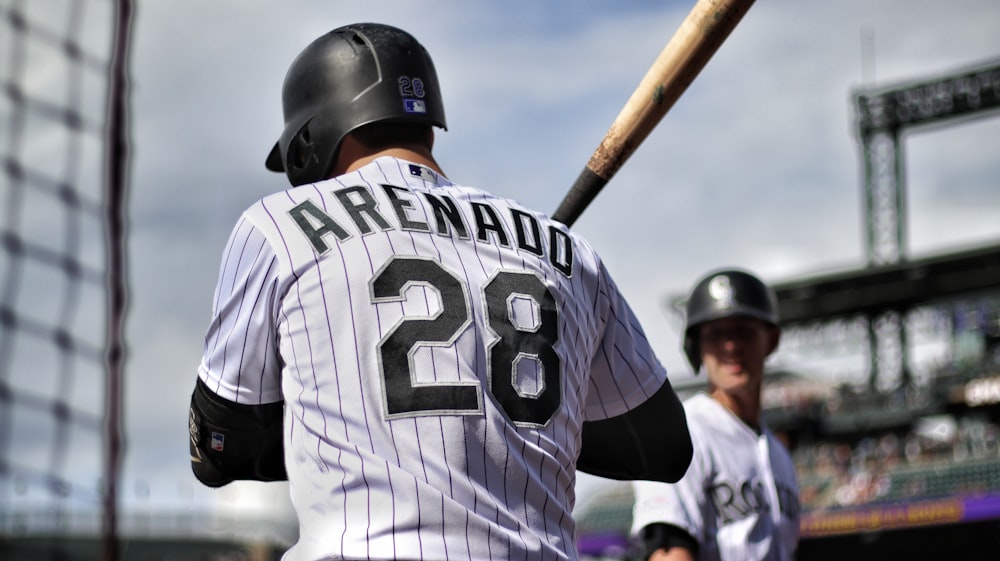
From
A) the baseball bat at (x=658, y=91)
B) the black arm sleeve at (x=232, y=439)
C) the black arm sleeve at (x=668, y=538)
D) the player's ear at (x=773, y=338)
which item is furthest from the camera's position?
the player's ear at (x=773, y=338)

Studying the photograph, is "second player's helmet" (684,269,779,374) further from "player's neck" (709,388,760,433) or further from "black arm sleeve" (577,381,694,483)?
"black arm sleeve" (577,381,694,483)

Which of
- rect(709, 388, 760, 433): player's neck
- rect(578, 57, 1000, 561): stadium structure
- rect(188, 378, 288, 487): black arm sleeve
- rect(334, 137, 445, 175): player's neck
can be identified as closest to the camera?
rect(188, 378, 288, 487): black arm sleeve

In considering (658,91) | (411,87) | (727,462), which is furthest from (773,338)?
(411,87)

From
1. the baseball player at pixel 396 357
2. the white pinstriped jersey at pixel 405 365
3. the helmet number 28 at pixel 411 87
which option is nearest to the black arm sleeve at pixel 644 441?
the baseball player at pixel 396 357

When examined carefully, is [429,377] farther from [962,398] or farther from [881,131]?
[881,131]

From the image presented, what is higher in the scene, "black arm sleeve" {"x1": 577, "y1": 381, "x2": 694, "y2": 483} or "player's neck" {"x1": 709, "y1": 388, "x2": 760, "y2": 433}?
"player's neck" {"x1": 709, "y1": 388, "x2": 760, "y2": 433}

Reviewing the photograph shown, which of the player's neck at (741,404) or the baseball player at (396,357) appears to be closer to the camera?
the baseball player at (396,357)

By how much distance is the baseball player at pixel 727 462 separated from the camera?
13.7ft

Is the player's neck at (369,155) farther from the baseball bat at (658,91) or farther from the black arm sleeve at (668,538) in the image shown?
the black arm sleeve at (668,538)

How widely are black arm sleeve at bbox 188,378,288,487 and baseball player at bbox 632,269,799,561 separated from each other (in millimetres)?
2204

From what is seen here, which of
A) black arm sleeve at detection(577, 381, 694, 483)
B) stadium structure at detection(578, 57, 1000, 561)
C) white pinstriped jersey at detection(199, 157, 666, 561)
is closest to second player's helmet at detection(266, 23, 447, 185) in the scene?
white pinstriped jersey at detection(199, 157, 666, 561)

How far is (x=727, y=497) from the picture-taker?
4.34 m

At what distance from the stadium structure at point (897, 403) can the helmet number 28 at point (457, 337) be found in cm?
2253

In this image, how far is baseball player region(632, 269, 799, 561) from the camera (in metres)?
4.18
